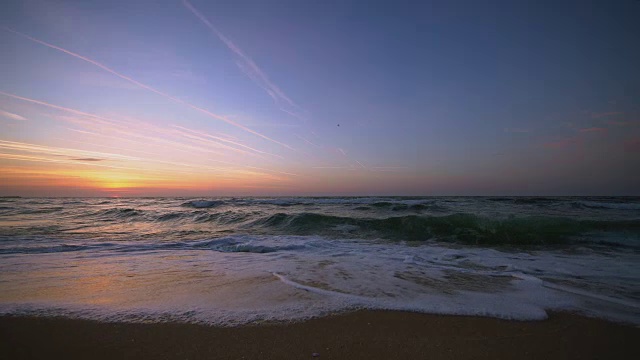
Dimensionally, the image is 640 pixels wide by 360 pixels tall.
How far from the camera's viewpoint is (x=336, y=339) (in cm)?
266

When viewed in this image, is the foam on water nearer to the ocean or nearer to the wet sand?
the ocean

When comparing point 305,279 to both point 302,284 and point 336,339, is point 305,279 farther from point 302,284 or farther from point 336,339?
point 336,339

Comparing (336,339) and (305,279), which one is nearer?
(336,339)

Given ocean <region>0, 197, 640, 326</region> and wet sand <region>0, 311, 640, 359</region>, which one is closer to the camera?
wet sand <region>0, 311, 640, 359</region>

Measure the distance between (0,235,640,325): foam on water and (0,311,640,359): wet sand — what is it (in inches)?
8.9

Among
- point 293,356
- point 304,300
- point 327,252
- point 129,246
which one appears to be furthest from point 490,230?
point 129,246

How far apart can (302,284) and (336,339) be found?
1.78 meters

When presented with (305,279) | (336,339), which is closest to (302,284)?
(305,279)

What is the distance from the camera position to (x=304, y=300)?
3.66m

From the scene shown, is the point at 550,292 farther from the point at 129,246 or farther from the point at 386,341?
the point at 129,246

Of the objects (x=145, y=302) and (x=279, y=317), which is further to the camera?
(x=145, y=302)

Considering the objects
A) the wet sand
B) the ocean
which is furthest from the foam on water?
the wet sand

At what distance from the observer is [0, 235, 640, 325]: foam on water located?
131 inches

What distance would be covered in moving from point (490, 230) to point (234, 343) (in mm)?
Answer: 10960
